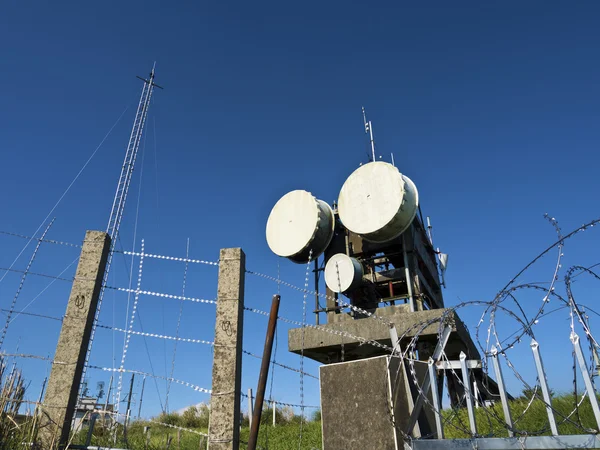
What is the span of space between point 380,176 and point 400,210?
1.50m

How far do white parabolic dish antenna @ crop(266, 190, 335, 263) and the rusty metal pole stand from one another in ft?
29.9

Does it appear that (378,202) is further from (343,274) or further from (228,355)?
(228,355)

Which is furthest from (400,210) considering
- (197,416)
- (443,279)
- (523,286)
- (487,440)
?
(197,416)

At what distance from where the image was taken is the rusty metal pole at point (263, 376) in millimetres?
5301

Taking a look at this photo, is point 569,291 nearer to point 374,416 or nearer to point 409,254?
point 374,416

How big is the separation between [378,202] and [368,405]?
9883 mm

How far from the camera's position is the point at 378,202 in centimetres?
1402

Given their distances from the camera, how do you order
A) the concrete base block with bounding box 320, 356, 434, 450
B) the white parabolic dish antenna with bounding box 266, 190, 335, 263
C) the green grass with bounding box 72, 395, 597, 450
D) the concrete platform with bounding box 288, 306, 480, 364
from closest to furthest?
the concrete base block with bounding box 320, 356, 434, 450, the green grass with bounding box 72, 395, 597, 450, the concrete platform with bounding box 288, 306, 480, 364, the white parabolic dish antenna with bounding box 266, 190, 335, 263

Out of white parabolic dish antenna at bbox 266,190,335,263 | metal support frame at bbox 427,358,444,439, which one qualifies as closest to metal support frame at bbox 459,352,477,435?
metal support frame at bbox 427,358,444,439

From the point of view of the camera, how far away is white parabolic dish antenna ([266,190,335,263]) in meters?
15.3

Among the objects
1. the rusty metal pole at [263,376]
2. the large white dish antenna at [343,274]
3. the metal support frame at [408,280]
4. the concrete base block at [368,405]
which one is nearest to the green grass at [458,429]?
the rusty metal pole at [263,376]

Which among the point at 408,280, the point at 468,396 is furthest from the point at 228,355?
the point at 408,280

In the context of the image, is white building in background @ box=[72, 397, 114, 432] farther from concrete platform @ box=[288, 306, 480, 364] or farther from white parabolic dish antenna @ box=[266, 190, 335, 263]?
white parabolic dish antenna @ box=[266, 190, 335, 263]

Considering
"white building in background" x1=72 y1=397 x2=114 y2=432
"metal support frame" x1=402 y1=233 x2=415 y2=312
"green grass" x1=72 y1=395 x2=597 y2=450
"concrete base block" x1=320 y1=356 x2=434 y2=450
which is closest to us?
"concrete base block" x1=320 y1=356 x2=434 y2=450
